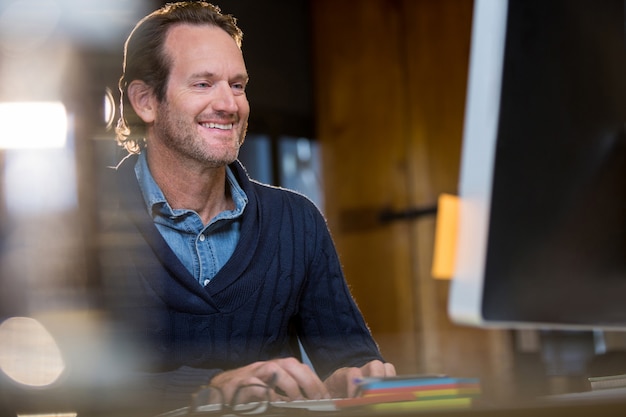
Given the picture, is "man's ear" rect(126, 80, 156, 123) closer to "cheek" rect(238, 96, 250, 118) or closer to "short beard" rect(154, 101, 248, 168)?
"short beard" rect(154, 101, 248, 168)

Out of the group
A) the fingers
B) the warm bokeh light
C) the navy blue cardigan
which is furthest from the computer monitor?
the warm bokeh light

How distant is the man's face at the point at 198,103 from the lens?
1.13 metres

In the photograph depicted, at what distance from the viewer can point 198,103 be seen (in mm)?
1133

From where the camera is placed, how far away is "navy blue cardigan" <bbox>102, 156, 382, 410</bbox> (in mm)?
1089

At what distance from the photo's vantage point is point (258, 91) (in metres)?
1.47

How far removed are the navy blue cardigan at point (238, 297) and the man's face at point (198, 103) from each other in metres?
0.06

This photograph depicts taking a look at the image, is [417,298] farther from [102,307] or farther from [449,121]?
[102,307]

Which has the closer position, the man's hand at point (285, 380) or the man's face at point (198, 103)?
the man's hand at point (285, 380)

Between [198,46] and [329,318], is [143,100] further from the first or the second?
[329,318]

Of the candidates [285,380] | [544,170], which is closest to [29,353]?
[285,380]

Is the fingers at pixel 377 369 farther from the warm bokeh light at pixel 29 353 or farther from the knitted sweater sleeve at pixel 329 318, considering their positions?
the warm bokeh light at pixel 29 353

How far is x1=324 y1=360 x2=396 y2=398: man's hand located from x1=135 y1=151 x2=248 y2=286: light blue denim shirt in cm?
22

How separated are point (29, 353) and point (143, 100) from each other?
0.48m

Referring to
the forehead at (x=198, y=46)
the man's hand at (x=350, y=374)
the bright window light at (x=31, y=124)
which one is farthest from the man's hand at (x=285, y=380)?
the bright window light at (x=31, y=124)
